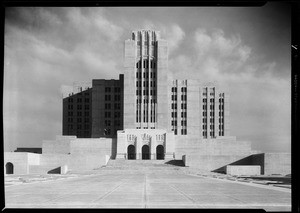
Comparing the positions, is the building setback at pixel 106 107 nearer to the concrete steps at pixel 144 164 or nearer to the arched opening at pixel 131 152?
the arched opening at pixel 131 152

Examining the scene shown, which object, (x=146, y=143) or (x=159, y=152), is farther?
(x=159, y=152)

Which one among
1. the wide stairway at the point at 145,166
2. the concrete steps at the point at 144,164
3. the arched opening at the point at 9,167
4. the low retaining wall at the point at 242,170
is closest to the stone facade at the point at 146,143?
the concrete steps at the point at 144,164

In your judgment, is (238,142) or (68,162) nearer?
(68,162)

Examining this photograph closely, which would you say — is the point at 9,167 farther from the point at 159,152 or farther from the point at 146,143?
the point at 159,152

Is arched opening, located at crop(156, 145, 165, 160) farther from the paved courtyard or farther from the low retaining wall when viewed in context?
the paved courtyard

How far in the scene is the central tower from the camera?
7656cm

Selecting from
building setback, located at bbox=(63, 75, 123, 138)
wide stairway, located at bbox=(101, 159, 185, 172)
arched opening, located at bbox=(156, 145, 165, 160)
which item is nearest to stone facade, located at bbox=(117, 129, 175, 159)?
arched opening, located at bbox=(156, 145, 165, 160)

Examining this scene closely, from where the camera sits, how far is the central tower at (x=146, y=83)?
76.6 m

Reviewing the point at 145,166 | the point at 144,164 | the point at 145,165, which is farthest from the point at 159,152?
the point at 145,166

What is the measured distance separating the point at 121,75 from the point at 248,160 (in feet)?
120

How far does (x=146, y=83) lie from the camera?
257 feet
